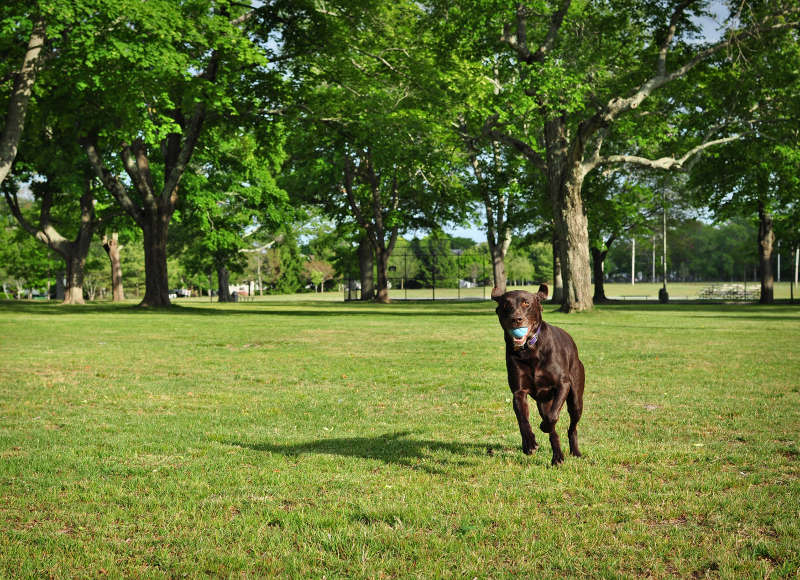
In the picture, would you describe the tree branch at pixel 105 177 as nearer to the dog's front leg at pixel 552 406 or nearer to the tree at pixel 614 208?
the tree at pixel 614 208

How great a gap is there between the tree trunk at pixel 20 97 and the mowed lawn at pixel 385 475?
13.1 metres

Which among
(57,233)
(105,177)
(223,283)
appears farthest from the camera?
(223,283)

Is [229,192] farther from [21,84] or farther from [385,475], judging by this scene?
[385,475]

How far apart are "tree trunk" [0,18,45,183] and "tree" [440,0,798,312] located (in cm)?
1498

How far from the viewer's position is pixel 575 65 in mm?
27781

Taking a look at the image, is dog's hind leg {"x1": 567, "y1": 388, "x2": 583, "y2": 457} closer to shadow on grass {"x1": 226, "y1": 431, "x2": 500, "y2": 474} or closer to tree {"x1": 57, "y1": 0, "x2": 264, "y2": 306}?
shadow on grass {"x1": 226, "y1": 431, "x2": 500, "y2": 474}

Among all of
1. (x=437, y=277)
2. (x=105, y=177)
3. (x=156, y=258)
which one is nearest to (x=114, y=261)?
(x=156, y=258)

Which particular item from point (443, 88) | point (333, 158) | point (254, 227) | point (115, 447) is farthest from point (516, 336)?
point (254, 227)

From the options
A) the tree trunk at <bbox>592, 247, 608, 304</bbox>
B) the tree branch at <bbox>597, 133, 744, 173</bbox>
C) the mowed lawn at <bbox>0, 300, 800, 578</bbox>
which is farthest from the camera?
the tree trunk at <bbox>592, 247, 608, 304</bbox>

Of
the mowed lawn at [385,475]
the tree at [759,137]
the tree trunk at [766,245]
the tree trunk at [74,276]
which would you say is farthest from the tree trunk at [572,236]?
the tree trunk at [74,276]

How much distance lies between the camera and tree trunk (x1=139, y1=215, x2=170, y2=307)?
103ft

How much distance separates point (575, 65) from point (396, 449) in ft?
80.9

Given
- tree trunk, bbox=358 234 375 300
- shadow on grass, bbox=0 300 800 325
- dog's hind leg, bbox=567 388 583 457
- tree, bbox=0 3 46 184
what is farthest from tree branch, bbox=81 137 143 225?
dog's hind leg, bbox=567 388 583 457

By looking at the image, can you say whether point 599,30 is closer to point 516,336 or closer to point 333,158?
point 333,158
